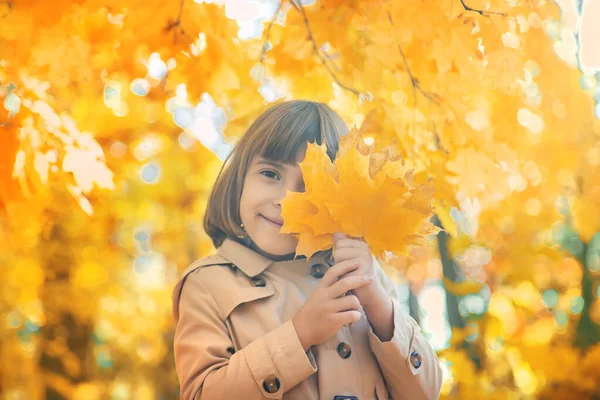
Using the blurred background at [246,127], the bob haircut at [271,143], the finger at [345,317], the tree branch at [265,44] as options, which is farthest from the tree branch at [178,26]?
the finger at [345,317]

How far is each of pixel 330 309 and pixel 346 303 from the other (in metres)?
0.03

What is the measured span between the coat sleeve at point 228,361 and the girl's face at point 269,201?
15cm

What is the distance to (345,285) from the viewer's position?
3.00 feet

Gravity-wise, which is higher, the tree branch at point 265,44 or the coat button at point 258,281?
the tree branch at point 265,44

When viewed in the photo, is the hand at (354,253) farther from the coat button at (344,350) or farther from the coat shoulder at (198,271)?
the coat shoulder at (198,271)

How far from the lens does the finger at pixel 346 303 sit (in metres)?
0.91

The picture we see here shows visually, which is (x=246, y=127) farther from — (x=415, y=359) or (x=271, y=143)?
(x=415, y=359)

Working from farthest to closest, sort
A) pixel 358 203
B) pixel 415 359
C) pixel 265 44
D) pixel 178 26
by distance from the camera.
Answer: pixel 265 44 → pixel 178 26 → pixel 415 359 → pixel 358 203

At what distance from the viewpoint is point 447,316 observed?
8.16 ft

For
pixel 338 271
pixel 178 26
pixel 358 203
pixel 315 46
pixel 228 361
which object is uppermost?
pixel 178 26

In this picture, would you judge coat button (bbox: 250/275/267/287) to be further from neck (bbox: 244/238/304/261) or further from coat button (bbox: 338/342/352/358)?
coat button (bbox: 338/342/352/358)

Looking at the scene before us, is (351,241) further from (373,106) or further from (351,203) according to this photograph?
(373,106)

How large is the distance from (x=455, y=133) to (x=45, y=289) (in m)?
2.31

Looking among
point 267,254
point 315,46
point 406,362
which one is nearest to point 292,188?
point 267,254
